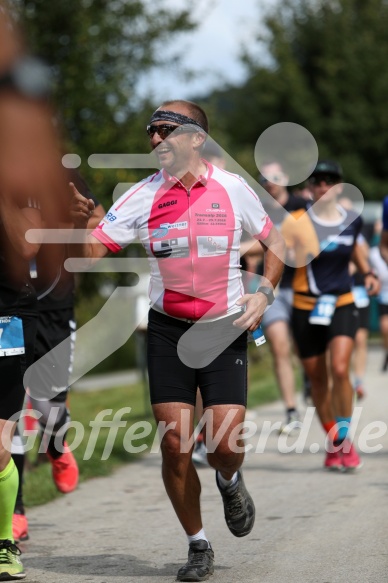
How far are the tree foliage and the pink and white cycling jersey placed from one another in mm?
32476

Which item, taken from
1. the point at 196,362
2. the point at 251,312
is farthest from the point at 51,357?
the point at 251,312

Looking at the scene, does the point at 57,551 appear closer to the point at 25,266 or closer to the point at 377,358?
the point at 25,266

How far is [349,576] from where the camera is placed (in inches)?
207

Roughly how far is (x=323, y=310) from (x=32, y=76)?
5362 mm

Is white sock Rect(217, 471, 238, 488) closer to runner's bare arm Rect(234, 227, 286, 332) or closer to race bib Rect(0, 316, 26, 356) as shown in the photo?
runner's bare arm Rect(234, 227, 286, 332)

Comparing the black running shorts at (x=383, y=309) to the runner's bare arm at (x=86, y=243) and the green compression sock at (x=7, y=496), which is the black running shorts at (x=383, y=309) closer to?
the runner's bare arm at (x=86, y=243)

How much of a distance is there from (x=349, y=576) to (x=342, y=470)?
11.1ft

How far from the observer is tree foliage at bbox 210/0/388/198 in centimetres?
3828

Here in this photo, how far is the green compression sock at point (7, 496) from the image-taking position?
18.1ft

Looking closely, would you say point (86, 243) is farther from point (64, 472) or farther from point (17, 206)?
point (64, 472)

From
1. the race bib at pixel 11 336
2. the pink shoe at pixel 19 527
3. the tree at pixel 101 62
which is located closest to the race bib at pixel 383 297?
the tree at pixel 101 62

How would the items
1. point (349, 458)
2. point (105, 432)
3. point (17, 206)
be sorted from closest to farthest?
point (17, 206) → point (349, 458) → point (105, 432)

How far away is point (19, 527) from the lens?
21.7 feet

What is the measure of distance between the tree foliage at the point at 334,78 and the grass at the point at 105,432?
2126 centimetres
